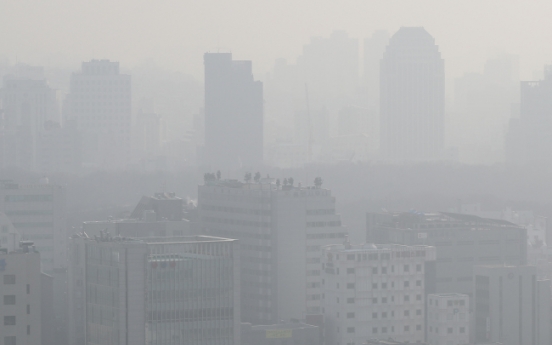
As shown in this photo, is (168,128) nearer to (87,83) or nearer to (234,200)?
(87,83)

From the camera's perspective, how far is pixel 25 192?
58188 mm

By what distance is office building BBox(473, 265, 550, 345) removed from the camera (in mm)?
44344

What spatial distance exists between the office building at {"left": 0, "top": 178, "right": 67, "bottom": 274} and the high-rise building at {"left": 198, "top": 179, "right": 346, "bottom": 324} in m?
11.0

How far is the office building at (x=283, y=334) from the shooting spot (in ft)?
138

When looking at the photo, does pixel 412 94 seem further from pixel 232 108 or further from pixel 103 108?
pixel 103 108

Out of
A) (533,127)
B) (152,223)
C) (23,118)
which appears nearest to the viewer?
(152,223)

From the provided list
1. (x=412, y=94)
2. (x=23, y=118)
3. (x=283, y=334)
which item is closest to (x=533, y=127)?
(x=412, y=94)

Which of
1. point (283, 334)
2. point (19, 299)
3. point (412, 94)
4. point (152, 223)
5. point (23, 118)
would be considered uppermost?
point (412, 94)

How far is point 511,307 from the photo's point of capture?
44438 millimetres

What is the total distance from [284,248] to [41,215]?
13338mm

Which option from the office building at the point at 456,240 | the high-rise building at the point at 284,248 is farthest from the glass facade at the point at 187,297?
the office building at the point at 456,240

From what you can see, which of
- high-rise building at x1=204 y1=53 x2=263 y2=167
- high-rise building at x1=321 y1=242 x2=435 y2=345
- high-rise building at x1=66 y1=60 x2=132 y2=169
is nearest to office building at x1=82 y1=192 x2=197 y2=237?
high-rise building at x1=321 y1=242 x2=435 y2=345

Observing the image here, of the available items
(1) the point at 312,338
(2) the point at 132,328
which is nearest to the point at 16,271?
(2) the point at 132,328

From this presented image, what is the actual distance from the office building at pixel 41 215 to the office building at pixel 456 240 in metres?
12.2
